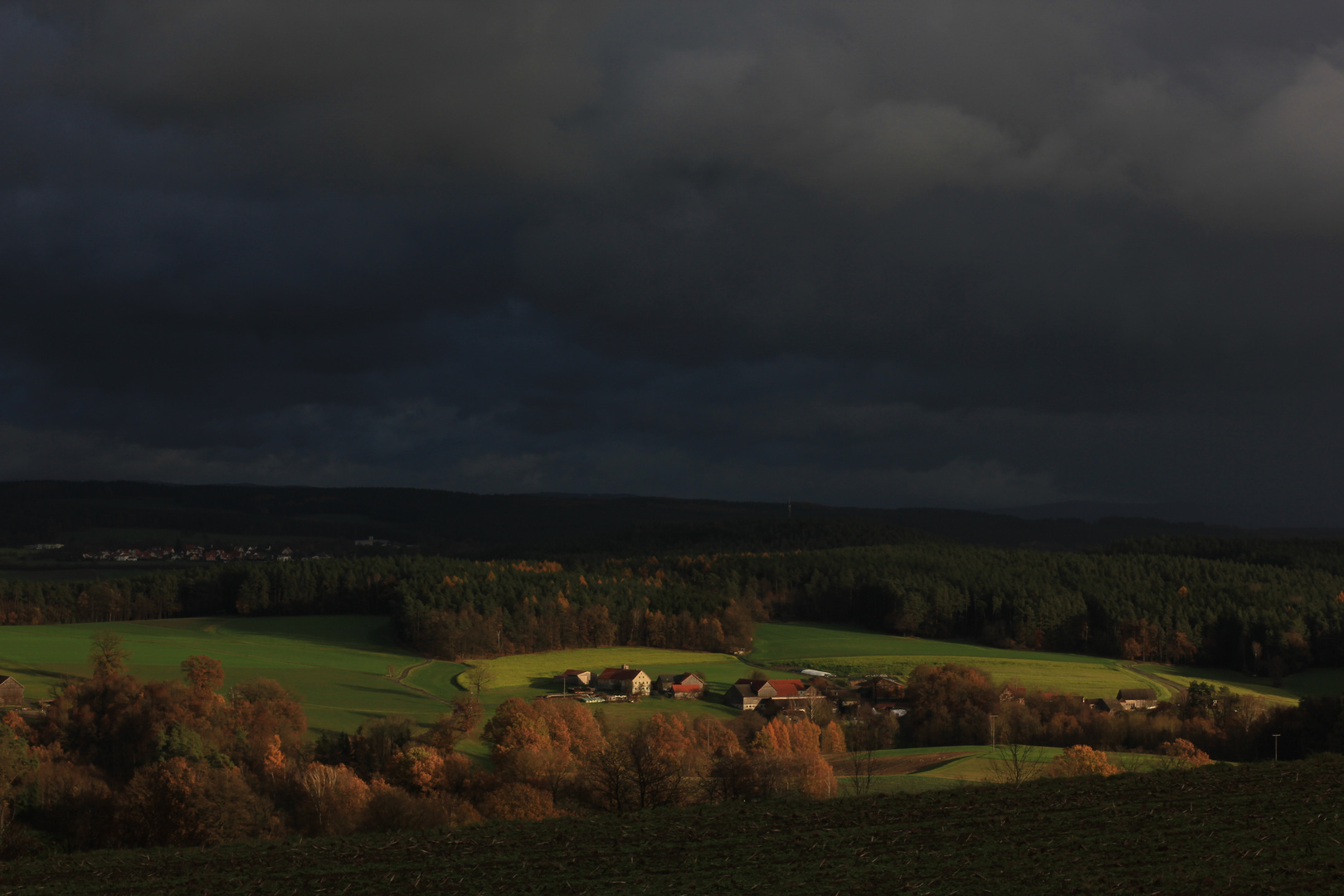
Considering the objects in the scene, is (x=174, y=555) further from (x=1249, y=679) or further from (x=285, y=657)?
(x=1249, y=679)

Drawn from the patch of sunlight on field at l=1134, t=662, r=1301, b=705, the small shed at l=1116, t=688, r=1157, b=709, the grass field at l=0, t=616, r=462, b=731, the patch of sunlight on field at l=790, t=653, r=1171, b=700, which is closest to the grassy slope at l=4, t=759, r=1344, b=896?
the grass field at l=0, t=616, r=462, b=731

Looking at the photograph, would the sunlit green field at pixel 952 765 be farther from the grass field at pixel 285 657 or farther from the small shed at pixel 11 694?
the small shed at pixel 11 694

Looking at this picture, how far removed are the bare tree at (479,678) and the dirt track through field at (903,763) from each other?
109ft

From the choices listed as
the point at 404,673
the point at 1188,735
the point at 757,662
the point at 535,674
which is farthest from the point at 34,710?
the point at 1188,735

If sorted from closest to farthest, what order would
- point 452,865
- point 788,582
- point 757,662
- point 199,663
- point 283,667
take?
1. point 452,865
2. point 199,663
3. point 283,667
4. point 757,662
5. point 788,582

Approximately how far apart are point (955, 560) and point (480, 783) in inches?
4314

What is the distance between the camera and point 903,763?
4866 centimetres

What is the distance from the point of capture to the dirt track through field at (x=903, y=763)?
155 ft

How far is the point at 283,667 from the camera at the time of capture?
80.1 m

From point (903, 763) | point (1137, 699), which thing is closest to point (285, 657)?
point (903, 763)

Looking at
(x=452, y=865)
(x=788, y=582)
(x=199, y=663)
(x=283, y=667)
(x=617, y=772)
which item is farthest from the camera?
(x=788, y=582)

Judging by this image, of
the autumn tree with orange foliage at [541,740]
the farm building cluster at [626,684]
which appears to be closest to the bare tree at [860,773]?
the autumn tree with orange foliage at [541,740]

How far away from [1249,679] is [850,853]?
8867 cm

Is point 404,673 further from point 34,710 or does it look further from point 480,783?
point 480,783
